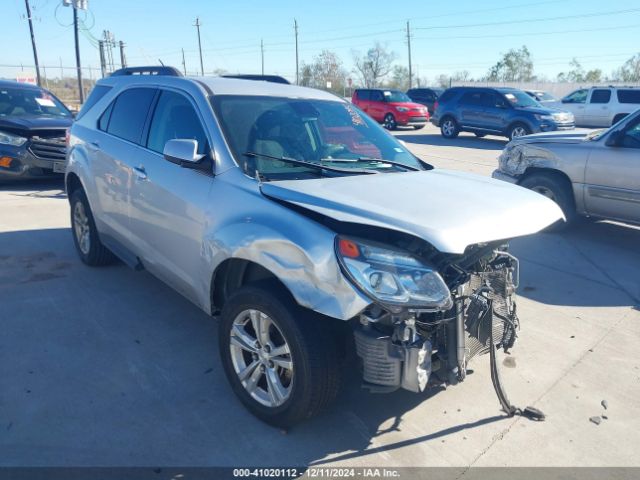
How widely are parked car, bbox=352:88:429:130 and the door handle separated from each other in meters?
19.3

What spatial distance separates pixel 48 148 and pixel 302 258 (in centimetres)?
803

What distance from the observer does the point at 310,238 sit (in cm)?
258

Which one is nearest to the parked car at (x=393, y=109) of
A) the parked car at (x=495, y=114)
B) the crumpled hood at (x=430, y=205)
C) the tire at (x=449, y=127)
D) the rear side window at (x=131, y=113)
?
the parked car at (x=495, y=114)

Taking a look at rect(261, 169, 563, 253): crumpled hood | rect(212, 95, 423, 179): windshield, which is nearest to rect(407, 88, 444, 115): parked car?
rect(212, 95, 423, 179): windshield

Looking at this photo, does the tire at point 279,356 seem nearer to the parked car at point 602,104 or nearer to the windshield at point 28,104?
the windshield at point 28,104

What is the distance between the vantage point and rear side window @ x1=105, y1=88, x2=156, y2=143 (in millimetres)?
4234

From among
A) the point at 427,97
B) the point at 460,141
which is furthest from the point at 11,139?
the point at 427,97

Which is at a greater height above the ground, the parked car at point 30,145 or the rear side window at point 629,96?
the rear side window at point 629,96

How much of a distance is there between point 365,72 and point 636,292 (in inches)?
2897

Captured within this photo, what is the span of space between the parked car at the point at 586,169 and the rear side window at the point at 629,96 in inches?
627

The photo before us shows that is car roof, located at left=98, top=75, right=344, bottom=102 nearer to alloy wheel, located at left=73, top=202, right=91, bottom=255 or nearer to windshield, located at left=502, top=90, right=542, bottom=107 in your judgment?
alloy wheel, located at left=73, top=202, right=91, bottom=255

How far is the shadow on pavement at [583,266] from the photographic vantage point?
498 centimetres

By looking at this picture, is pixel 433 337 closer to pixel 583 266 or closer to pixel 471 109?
pixel 583 266

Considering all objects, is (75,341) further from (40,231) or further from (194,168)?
(40,231)
